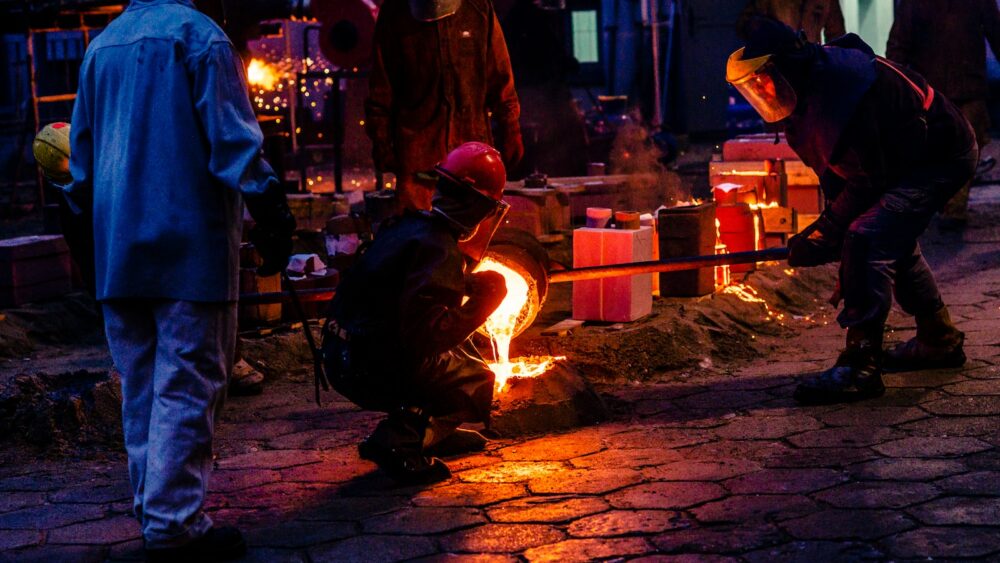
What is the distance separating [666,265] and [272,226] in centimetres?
270

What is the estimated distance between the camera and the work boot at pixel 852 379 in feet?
19.5

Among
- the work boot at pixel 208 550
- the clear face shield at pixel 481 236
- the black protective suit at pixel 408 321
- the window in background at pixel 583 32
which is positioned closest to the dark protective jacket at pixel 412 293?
the black protective suit at pixel 408 321

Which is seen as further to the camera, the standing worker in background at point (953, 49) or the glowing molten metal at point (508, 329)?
the standing worker in background at point (953, 49)

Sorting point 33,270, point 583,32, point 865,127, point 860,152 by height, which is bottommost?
point 33,270

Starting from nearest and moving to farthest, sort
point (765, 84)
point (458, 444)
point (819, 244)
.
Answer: point (458, 444) → point (765, 84) → point (819, 244)

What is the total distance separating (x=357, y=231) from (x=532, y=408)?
3.10 meters

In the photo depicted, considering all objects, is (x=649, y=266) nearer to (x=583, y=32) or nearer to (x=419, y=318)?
(x=419, y=318)

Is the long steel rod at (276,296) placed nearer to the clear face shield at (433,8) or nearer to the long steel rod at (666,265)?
the long steel rod at (666,265)

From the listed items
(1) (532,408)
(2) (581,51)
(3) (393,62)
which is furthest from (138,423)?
(2) (581,51)

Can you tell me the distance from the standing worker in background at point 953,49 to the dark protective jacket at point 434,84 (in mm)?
4148

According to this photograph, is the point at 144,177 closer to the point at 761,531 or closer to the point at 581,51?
the point at 761,531

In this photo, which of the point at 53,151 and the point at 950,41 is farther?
Result: the point at 950,41

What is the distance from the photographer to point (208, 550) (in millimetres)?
4262

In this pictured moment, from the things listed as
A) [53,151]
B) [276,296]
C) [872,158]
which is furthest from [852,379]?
[53,151]
